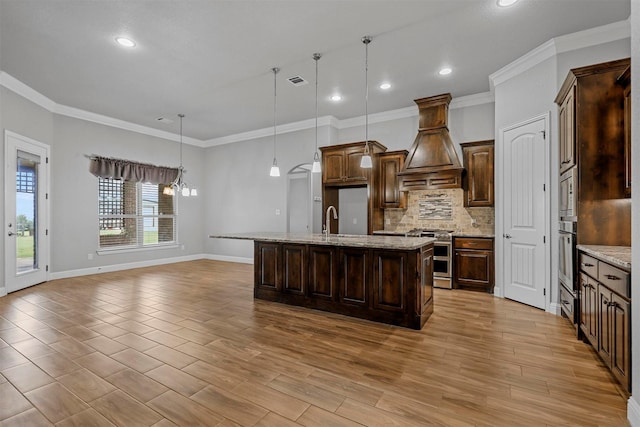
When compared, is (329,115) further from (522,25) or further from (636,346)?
(636,346)

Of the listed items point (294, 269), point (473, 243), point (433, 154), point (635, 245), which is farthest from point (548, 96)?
point (294, 269)

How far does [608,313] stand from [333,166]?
183 inches

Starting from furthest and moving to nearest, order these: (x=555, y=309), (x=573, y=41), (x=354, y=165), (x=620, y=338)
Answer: (x=354, y=165), (x=555, y=309), (x=573, y=41), (x=620, y=338)

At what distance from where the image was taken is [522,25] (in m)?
3.37

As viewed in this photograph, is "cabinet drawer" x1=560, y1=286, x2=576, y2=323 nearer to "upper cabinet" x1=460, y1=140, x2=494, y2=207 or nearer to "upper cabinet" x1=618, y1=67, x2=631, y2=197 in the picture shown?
"upper cabinet" x1=618, y1=67, x2=631, y2=197

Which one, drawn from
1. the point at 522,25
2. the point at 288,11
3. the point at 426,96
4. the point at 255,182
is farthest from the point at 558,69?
the point at 255,182

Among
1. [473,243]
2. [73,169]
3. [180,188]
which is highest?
[73,169]

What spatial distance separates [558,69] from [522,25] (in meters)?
0.78

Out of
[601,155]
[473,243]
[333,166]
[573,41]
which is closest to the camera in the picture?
[601,155]

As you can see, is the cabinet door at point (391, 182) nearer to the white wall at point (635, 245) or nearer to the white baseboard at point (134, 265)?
the white baseboard at point (134, 265)

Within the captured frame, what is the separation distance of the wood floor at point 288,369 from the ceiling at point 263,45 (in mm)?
3131

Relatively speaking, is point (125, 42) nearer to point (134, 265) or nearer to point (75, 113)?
point (75, 113)

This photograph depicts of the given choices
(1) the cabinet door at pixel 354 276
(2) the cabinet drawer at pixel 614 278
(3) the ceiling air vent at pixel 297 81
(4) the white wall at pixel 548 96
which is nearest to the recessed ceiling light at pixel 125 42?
(3) the ceiling air vent at pixel 297 81

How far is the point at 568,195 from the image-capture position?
3285mm
